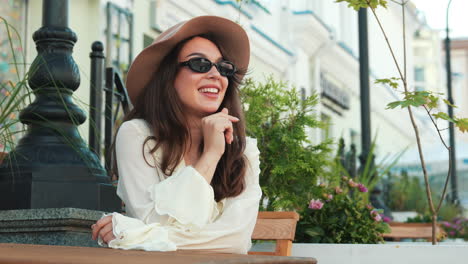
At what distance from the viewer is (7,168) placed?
12.3 feet

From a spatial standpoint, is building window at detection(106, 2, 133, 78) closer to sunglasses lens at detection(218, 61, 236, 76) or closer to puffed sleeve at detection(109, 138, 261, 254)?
sunglasses lens at detection(218, 61, 236, 76)

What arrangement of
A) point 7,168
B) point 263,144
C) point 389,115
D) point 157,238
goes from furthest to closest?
point 389,115 < point 263,144 < point 7,168 < point 157,238

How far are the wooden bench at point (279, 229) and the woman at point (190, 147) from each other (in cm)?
52

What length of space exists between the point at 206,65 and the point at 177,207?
61 cm

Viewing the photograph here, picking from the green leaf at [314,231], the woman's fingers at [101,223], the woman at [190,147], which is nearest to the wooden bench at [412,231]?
the green leaf at [314,231]

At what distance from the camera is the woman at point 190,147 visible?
8.40 feet

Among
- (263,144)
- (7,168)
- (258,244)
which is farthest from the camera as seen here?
(263,144)

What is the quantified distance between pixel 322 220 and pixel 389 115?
69.8 feet

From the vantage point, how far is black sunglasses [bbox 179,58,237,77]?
9.50ft

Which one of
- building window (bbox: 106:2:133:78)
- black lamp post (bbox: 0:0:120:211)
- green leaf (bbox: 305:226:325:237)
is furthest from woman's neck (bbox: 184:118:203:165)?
building window (bbox: 106:2:133:78)

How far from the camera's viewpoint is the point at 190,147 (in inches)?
116

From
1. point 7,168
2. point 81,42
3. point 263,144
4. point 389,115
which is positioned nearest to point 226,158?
point 7,168

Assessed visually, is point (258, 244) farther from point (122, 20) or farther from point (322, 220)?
point (122, 20)

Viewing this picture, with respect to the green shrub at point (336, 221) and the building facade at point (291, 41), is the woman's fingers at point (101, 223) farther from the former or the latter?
the green shrub at point (336, 221)
